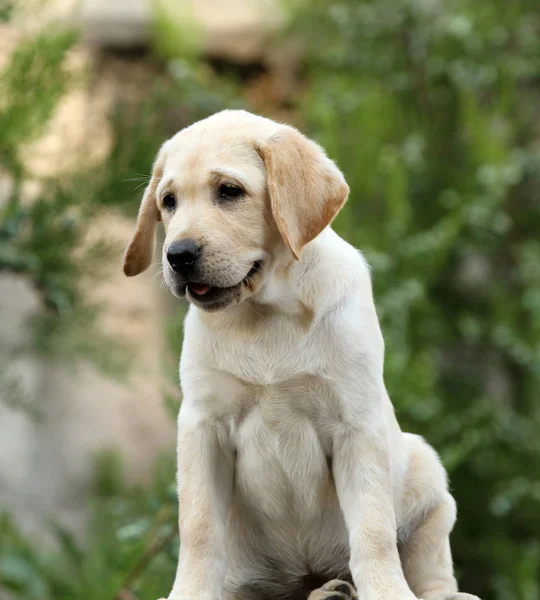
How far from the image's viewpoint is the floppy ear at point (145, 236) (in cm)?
285

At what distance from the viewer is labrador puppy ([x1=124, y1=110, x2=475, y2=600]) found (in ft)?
8.51

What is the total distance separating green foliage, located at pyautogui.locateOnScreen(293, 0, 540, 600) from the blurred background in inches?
0.8

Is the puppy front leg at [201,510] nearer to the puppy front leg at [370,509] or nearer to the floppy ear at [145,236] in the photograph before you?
the puppy front leg at [370,509]

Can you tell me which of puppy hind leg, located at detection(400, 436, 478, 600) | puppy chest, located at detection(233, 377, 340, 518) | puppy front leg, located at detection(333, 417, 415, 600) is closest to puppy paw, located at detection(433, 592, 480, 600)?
puppy hind leg, located at detection(400, 436, 478, 600)

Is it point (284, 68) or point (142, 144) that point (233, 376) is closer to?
point (142, 144)

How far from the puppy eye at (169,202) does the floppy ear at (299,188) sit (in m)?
0.25

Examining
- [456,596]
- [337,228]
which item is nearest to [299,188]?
[456,596]

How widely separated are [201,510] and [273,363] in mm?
404

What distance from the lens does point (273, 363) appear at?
104 inches

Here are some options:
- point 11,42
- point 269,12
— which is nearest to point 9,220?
point 11,42

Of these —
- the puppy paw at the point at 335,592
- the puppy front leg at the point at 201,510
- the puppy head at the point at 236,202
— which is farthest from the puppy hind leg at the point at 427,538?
the puppy head at the point at 236,202

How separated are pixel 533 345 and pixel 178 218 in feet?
19.3

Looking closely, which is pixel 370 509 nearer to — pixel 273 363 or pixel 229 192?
pixel 273 363

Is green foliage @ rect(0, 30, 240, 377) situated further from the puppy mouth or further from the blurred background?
the puppy mouth
